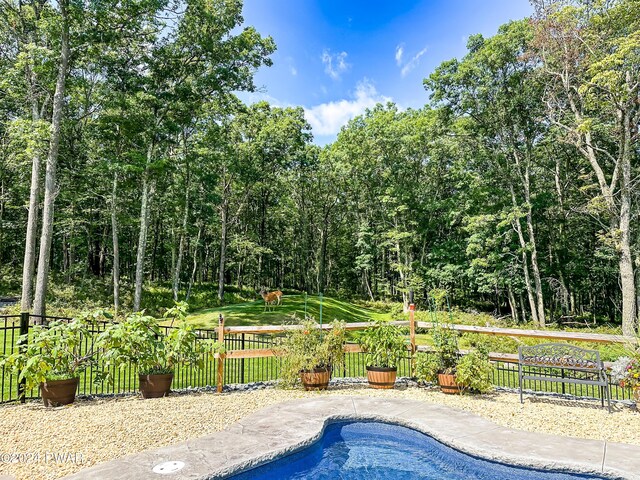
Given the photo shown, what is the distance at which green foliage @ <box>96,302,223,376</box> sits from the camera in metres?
5.30

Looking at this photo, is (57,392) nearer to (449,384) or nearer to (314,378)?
(314,378)

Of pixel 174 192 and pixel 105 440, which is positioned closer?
pixel 105 440

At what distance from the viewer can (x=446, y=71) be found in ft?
65.0

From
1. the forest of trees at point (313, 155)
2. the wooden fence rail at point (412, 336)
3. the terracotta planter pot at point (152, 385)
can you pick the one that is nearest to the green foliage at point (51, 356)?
the terracotta planter pot at point (152, 385)

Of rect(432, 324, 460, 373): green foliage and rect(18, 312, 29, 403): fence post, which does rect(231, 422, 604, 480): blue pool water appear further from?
rect(18, 312, 29, 403): fence post

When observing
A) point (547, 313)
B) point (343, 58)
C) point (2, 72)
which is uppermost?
point (343, 58)

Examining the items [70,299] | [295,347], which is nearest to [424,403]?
[295,347]

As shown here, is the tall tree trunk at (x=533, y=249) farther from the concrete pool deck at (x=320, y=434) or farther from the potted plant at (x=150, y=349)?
the potted plant at (x=150, y=349)

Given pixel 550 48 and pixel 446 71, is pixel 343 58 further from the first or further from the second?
pixel 550 48

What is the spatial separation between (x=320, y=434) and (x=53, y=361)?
11.7ft

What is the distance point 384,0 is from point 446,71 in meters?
6.29

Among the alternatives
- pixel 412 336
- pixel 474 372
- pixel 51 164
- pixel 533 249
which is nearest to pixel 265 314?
pixel 51 164

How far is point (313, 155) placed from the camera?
94.7 ft

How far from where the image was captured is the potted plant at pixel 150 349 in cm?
531
